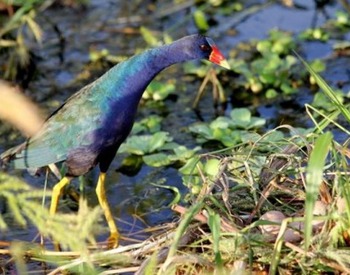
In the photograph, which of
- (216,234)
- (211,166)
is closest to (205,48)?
(211,166)

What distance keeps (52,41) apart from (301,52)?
4.50 feet

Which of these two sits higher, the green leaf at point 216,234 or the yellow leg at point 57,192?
the green leaf at point 216,234

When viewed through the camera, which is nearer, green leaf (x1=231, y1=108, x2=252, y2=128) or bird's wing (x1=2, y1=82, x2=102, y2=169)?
bird's wing (x1=2, y1=82, x2=102, y2=169)

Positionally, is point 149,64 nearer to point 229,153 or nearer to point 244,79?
point 229,153

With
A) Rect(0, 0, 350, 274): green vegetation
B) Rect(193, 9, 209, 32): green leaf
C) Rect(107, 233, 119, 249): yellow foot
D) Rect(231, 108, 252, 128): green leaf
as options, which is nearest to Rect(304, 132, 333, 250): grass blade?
Rect(0, 0, 350, 274): green vegetation

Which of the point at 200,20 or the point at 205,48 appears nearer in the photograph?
the point at 205,48

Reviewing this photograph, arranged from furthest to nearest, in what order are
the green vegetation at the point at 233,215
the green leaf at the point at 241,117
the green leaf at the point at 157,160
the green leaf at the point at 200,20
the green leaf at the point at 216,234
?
the green leaf at the point at 200,20, the green leaf at the point at 241,117, the green leaf at the point at 157,160, the green leaf at the point at 216,234, the green vegetation at the point at 233,215

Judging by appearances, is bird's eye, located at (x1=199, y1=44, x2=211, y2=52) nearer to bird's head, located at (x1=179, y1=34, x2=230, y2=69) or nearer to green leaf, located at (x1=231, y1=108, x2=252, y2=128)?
bird's head, located at (x1=179, y1=34, x2=230, y2=69)

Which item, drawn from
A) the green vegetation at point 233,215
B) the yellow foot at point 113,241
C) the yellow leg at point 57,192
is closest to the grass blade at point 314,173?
the green vegetation at point 233,215

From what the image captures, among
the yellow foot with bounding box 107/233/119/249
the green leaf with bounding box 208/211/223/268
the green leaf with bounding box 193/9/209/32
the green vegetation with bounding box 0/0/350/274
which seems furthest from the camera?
the green leaf with bounding box 193/9/209/32

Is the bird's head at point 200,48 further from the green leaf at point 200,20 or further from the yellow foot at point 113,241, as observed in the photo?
the green leaf at point 200,20

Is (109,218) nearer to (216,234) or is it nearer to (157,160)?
(157,160)

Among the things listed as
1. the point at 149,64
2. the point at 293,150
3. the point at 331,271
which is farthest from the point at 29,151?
the point at 331,271

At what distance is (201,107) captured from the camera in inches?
175
